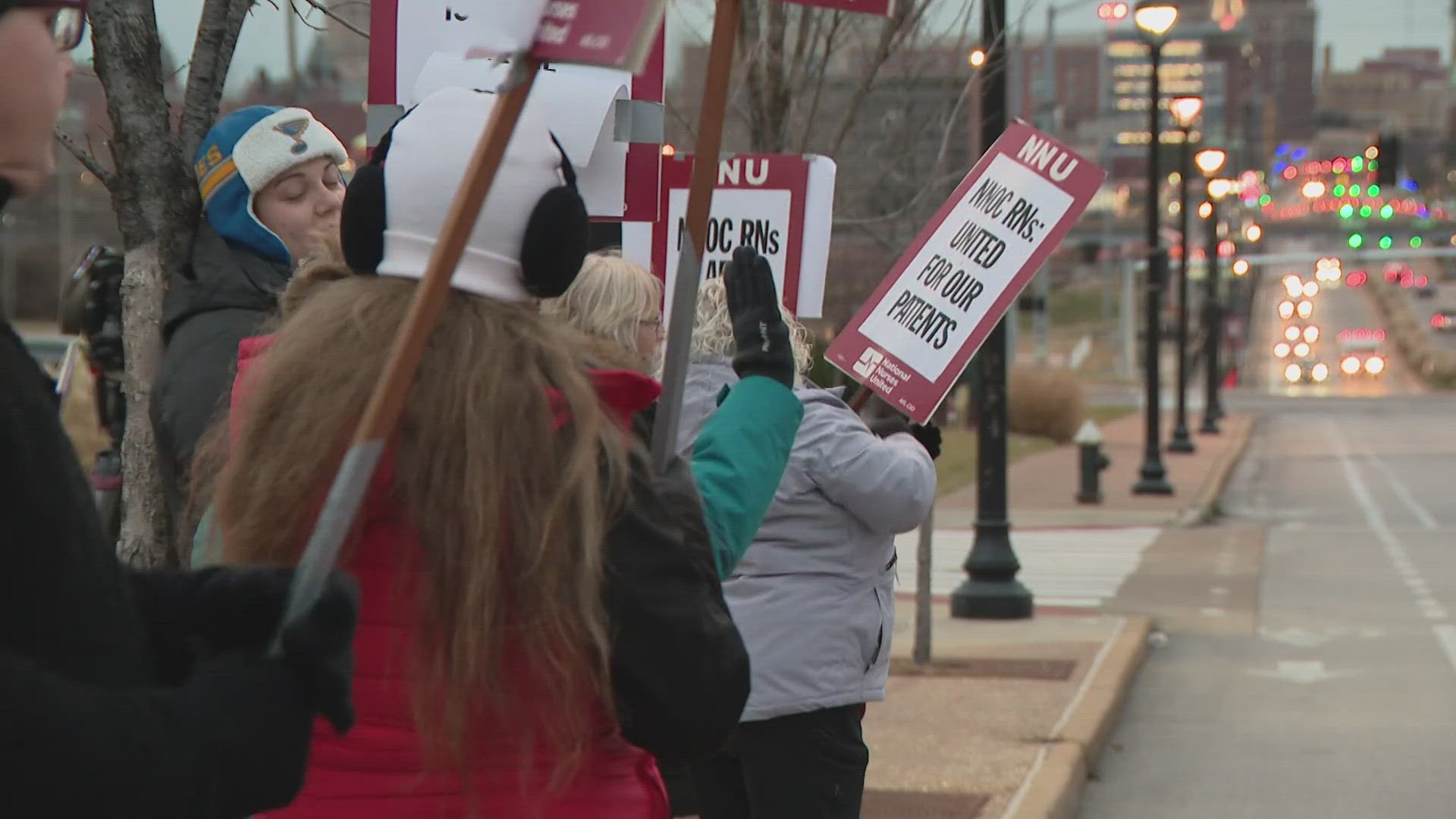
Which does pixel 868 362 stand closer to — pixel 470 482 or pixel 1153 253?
pixel 470 482

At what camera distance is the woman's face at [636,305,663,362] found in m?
3.81

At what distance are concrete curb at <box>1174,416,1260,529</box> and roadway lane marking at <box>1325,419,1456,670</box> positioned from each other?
1.89 metres

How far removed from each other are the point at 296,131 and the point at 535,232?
1.74 meters

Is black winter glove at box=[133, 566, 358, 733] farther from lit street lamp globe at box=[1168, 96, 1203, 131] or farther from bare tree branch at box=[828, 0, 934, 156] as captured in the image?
lit street lamp globe at box=[1168, 96, 1203, 131]

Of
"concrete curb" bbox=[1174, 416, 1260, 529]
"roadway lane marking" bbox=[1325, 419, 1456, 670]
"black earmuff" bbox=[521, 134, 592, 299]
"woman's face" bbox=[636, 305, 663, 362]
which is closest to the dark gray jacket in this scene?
"woman's face" bbox=[636, 305, 663, 362]

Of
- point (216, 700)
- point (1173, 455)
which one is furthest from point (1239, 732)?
point (1173, 455)

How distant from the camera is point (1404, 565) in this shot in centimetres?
1798

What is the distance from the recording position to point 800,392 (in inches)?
185

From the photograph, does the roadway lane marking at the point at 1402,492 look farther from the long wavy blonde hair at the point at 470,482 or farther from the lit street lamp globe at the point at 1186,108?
the long wavy blonde hair at the point at 470,482

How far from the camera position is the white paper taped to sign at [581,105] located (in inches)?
163

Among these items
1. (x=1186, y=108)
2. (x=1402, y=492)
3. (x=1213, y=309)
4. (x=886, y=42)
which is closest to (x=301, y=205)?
(x=886, y=42)

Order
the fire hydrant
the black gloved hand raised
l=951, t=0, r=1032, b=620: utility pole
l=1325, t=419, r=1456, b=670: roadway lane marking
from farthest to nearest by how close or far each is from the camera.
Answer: the fire hydrant, l=1325, t=419, r=1456, b=670: roadway lane marking, l=951, t=0, r=1032, b=620: utility pole, the black gloved hand raised

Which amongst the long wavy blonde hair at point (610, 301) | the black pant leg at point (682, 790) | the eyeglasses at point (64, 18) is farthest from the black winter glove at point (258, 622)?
the black pant leg at point (682, 790)

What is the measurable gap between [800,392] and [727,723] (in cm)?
238
